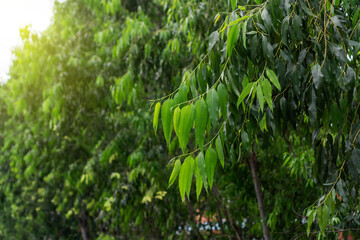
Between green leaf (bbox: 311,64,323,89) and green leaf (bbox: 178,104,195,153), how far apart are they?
50 cm

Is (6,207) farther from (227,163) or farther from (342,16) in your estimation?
(342,16)

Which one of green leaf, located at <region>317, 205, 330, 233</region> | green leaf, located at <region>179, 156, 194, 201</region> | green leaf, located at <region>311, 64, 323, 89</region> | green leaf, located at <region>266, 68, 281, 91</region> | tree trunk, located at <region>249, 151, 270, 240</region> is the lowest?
tree trunk, located at <region>249, 151, 270, 240</region>

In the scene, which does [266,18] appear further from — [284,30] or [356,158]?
[356,158]

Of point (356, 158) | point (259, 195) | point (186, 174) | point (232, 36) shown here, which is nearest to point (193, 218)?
point (259, 195)

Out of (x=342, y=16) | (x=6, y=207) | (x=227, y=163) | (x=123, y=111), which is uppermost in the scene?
(x=342, y=16)

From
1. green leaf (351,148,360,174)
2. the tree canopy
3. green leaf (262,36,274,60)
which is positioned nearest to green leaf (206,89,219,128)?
the tree canopy

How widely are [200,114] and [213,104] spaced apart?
0.07m

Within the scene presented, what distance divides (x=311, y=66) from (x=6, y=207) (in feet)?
43.2

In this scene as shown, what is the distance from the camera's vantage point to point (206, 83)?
189 cm

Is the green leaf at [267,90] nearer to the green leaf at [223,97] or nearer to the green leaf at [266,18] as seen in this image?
the green leaf at [223,97]

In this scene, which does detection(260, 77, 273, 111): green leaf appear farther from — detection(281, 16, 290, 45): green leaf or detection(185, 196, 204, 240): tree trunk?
detection(185, 196, 204, 240): tree trunk

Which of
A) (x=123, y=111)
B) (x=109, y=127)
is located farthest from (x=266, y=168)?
(x=109, y=127)

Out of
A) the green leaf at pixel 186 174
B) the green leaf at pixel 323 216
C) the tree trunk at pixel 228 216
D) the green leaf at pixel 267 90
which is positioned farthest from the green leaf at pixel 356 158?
the tree trunk at pixel 228 216

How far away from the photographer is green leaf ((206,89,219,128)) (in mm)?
1581
